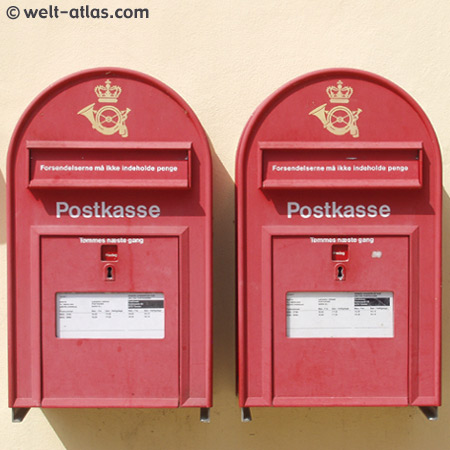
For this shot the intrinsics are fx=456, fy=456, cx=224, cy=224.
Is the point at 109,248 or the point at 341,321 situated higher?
the point at 109,248

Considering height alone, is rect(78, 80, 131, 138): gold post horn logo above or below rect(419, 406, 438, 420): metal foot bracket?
above

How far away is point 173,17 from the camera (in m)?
2.04

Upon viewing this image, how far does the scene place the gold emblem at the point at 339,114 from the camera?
168cm

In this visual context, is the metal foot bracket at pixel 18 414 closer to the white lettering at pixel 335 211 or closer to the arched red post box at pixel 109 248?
the arched red post box at pixel 109 248

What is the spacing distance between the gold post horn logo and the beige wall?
42 centimetres

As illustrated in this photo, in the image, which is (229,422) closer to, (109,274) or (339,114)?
(109,274)

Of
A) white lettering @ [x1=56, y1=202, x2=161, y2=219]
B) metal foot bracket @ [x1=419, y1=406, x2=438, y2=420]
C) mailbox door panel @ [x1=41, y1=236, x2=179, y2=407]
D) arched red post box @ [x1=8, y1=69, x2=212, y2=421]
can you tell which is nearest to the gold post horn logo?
arched red post box @ [x1=8, y1=69, x2=212, y2=421]

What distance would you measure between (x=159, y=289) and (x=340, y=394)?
0.77 metres

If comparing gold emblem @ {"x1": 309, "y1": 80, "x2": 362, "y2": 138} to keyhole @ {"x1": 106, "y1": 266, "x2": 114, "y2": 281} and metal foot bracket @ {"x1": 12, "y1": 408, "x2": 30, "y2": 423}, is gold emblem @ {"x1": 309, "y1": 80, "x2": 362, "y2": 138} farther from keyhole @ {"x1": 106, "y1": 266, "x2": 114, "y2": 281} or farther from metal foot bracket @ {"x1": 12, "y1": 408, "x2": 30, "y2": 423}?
metal foot bracket @ {"x1": 12, "y1": 408, "x2": 30, "y2": 423}

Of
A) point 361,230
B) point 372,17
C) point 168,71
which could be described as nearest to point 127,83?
point 168,71

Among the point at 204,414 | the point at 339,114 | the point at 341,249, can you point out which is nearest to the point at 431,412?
the point at 341,249

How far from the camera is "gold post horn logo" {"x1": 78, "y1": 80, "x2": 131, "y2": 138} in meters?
1.67

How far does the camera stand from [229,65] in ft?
6.70

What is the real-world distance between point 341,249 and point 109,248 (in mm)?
857
